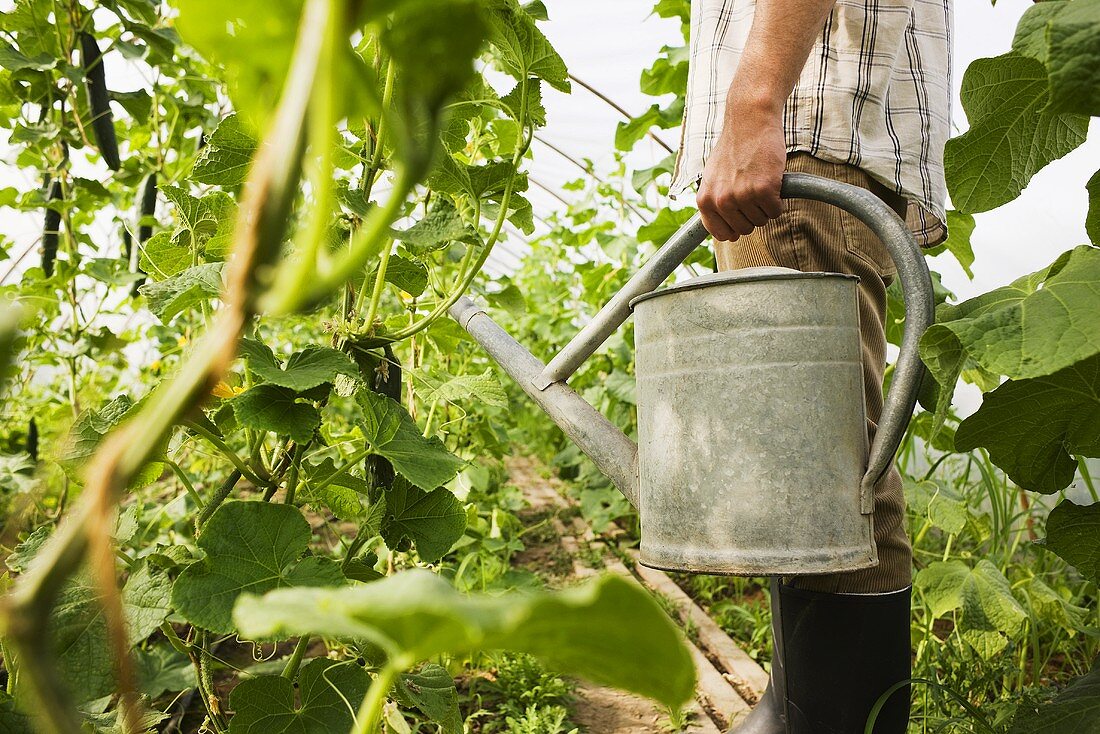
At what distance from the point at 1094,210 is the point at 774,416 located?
35 cm

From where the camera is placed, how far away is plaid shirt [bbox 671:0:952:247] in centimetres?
117

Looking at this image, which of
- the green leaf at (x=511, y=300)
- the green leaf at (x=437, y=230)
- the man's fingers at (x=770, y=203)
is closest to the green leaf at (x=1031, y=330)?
the man's fingers at (x=770, y=203)

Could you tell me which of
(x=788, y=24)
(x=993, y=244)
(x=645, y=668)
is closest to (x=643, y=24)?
(x=993, y=244)

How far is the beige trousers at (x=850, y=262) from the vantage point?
1142 millimetres

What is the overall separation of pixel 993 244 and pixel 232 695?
2.86 m

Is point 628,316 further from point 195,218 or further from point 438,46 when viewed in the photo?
point 438,46

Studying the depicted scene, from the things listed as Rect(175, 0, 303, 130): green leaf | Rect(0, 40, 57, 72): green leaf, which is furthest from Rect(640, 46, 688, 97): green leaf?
Rect(175, 0, 303, 130): green leaf

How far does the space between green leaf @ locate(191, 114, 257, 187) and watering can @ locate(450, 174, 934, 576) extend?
0.51m

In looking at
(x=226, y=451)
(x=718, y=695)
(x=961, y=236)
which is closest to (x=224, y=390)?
(x=226, y=451)

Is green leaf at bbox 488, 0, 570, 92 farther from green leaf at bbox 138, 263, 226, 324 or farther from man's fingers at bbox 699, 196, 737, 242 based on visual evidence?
green leaf at bbox 138, 263, 226, 324

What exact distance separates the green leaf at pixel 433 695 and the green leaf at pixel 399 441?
0.76ft

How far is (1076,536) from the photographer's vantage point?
34.4 inches

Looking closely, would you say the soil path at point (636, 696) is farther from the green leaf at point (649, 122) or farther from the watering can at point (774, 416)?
the green leaf at point (649, 122)

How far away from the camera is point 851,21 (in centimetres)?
117
